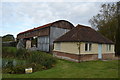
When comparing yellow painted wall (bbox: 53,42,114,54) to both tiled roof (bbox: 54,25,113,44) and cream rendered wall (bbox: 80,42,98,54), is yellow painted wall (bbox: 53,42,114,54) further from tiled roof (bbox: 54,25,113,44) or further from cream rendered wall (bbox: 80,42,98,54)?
tiled roof (bbox: 54,25,113,44)

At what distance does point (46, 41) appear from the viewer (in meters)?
23.4

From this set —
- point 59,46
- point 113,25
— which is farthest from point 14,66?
point 113,25

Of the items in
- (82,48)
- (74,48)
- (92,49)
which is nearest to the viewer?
(82,48)

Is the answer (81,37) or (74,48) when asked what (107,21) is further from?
(74,48)

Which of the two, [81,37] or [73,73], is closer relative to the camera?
[73,73]

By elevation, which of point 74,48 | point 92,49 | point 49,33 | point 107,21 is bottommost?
point 92,49

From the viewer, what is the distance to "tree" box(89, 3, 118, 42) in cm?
2366

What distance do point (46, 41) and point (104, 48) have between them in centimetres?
1211

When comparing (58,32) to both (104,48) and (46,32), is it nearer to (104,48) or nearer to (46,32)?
(46,32)

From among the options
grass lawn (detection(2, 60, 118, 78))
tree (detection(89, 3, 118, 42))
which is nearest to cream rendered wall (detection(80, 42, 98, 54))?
grass lawn (detection(2, 60, 118, 78))

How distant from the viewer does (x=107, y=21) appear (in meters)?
25.9

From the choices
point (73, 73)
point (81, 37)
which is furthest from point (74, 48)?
point (73, 73)

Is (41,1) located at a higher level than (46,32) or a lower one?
higher

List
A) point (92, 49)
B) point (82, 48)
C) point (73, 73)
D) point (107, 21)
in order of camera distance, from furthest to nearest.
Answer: point (107, 21) < point (92, 49) < point (82, 48) < point (73, 73)
